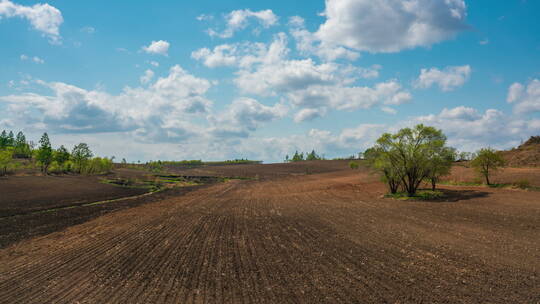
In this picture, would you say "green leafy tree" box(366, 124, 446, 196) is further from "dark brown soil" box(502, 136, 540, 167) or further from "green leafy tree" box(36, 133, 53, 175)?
"green leafy tree" box(36, 133, 53, 175)

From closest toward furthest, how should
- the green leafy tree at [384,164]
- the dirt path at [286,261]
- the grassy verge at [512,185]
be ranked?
the dirt path at [286,261]
the grassy verge at [512,185]
the green leafy tree at [384,164]

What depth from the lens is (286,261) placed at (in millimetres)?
16859

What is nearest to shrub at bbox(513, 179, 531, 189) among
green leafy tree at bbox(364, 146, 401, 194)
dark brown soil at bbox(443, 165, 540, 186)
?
dark brown soil at bbox(443, 165, 540, 186)

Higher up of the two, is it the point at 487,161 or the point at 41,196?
the point at 487,161

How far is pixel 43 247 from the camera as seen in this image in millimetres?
21859

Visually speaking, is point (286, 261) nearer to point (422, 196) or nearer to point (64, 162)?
point (422, 196)

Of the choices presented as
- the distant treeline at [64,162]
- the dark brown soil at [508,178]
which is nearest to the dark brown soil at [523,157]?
the dark brown soil at [508,178]

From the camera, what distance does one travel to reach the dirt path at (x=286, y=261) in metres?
12.9

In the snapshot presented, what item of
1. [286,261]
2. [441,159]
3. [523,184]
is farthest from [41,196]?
[523,184]

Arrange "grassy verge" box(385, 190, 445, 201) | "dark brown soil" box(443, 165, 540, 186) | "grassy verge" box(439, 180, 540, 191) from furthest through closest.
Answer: "dark brown soil" box(443, 165, 540, 186) < "grassy verge" box(439, 180, 540, 191) < "grassy verge" box(385, 190, 445, 201)

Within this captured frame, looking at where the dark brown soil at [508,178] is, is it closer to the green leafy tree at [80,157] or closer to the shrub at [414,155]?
the shrub at [414,155]

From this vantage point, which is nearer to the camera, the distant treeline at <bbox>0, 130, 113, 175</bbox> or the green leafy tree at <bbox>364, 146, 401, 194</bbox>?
the green leafy tree at <bbox>364, 146, 401, 194</bbox>

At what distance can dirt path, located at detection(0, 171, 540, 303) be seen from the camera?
12.9 meters

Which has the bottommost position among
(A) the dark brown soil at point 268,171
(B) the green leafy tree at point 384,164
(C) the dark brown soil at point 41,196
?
(C) the dark brown soil at point 41,196
